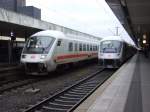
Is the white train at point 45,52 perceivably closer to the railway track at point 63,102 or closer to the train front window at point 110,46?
the railway track at point 63,102

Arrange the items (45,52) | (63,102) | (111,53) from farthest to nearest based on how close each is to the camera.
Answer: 1. (111,53)
2. (45,52)
3. (63,102)

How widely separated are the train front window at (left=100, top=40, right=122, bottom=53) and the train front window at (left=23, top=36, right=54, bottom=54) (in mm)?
8808

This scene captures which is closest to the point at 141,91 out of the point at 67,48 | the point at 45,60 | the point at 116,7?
the point at 45,60

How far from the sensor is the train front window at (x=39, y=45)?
19.8 meters

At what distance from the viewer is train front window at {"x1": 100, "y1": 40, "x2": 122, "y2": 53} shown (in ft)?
92.6

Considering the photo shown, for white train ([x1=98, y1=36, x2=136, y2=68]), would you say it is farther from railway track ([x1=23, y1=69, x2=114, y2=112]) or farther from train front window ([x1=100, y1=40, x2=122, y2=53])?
railway track ([x1=23, y1=69, x2=114, y2=112])

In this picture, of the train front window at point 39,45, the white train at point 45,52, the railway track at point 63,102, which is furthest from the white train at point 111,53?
the railway track at point 63,102

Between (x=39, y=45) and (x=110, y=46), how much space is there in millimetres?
9889

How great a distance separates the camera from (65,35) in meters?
23.2

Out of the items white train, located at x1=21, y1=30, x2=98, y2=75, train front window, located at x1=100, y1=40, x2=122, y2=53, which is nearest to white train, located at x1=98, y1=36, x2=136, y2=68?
train front window, located at x1=100, y1=40, x2=122, y2=53

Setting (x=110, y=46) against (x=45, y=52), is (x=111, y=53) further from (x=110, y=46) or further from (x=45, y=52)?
(x=45, y=52)

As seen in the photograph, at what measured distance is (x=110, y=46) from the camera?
28.7m

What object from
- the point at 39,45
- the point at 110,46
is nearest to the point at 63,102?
the point at 39,45

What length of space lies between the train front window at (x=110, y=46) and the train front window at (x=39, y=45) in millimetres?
8808
